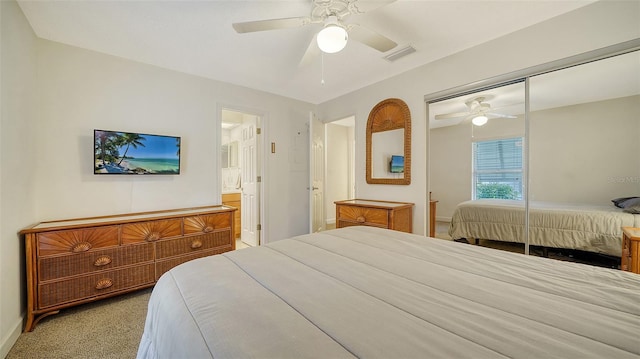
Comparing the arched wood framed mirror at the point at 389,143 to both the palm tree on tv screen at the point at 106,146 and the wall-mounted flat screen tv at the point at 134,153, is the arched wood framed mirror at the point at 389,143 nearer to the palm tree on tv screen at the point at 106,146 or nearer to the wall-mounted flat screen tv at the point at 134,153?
the wall-mounted flat screen tv at the point at 134,153

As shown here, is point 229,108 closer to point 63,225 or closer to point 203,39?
point 203,39

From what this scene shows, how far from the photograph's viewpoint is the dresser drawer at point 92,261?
192 cm

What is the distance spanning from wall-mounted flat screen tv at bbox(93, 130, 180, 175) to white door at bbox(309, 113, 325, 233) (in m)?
1.85

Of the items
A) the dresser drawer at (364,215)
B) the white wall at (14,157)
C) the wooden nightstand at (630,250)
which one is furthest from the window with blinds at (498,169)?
the white wall at (14,157)

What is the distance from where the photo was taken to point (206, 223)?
2.74 meters

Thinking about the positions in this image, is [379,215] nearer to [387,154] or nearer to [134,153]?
[387,154]

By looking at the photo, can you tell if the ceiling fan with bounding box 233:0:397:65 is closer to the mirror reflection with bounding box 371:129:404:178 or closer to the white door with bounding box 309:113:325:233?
the mirror reflection with bounding box 371:129:404:178

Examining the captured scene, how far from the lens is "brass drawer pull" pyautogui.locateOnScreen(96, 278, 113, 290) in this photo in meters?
2.11

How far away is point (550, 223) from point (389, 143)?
1.79 m

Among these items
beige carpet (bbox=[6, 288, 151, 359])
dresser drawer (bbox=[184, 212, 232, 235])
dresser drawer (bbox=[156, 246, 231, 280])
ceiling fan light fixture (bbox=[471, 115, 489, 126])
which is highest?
ceiling fan light fixture (bbox=[471, 115, 489, 126])

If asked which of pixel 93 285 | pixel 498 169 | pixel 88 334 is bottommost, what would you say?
pixel 88 334

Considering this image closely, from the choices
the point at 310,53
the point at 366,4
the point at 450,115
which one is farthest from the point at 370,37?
the point at 450,115

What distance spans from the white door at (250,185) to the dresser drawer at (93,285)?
165 cm

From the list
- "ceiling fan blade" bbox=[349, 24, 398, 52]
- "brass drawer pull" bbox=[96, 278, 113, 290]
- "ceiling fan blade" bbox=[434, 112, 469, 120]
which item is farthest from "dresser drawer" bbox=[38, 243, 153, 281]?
"ceiling fan blade" bbox=[434, 112, 469, 120]
